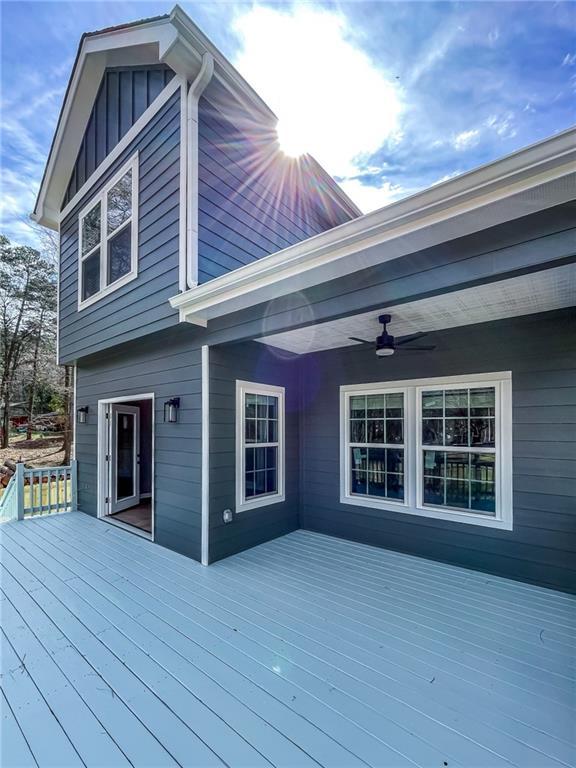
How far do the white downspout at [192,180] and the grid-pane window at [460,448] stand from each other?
2948 mm

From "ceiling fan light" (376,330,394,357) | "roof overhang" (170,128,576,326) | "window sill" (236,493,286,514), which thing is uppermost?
"roof overhang" (170,128,576,326)

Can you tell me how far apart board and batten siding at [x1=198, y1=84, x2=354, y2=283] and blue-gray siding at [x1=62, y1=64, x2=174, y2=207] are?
880 millimetres

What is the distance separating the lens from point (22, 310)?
15.4 metres

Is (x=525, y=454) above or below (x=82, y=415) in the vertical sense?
below

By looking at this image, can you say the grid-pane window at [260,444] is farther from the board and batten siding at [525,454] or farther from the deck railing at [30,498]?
the deck railing at [30,498]

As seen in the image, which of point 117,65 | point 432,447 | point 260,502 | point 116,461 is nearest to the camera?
point 432,447

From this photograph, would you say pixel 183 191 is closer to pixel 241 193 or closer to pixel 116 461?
pixel 241 193

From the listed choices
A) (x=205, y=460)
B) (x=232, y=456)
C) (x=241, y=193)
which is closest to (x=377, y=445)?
(x=232, y=456)

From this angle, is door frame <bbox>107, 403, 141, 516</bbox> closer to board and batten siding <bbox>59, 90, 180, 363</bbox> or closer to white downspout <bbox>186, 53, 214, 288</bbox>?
board and batten siding <bbox>59, 90, 180, 363</bbox>

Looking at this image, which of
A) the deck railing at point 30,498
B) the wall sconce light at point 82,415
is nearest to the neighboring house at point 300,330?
the wall sconce light at point 82,415

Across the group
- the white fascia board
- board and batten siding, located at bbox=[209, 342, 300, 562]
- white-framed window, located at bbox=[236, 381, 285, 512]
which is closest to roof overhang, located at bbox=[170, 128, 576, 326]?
board and batten siding, located at bbox=[209, 342, 300, 562]

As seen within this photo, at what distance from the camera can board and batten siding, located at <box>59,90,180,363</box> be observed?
403cm

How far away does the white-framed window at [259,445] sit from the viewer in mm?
4266

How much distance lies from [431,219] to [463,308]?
136 centimetres
